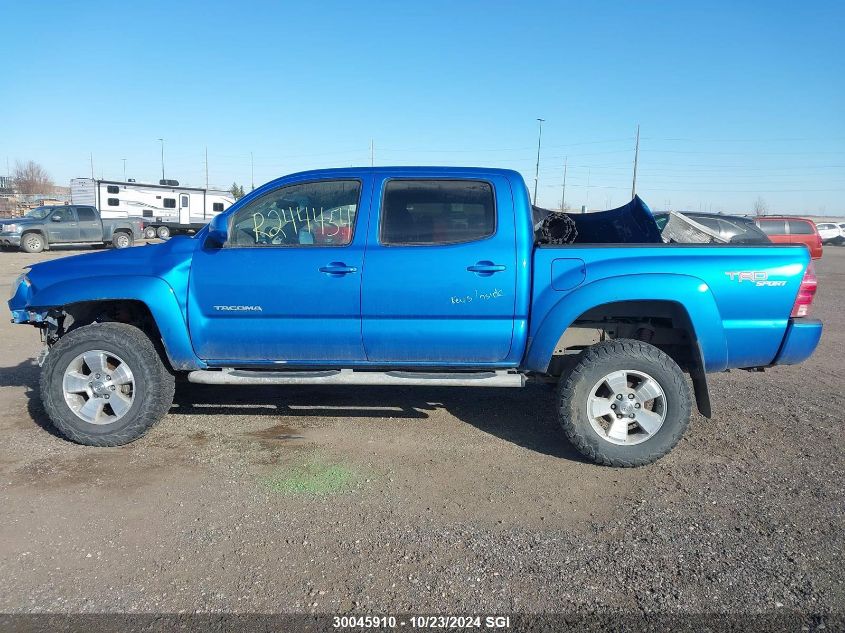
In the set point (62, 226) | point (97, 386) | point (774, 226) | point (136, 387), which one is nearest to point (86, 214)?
point (62, 226)

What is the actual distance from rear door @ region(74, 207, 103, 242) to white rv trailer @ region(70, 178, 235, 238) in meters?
5.61

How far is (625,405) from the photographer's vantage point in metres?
4.31

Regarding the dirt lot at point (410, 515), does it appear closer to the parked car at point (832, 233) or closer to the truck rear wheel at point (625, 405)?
the truck rear wheel at point (625, 405)

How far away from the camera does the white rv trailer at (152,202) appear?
1175 inches

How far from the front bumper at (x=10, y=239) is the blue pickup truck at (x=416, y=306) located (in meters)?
19.5

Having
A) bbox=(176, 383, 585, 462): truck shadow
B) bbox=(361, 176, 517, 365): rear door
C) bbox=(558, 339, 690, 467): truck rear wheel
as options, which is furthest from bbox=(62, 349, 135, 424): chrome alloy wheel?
bbox=(558, 339, 690, 467): truck rear wheel

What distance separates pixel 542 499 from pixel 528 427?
1.29 m

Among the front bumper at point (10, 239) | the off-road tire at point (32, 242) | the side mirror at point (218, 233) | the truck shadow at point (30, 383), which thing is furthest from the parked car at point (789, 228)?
the front bumper at point (10, 239)

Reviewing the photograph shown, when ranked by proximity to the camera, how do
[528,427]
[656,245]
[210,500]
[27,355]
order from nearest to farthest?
[210,500] < [656,245] < [528,427] < [27,355]

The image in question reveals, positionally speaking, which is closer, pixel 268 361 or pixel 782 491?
pixel 782 491

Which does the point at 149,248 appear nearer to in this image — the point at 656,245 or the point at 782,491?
the point at 656,245

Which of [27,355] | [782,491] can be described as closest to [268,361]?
[782,491]

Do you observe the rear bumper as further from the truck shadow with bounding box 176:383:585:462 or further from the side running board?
the side running board

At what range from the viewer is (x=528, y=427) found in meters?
5.09
